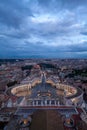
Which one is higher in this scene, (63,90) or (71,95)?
(71,95)

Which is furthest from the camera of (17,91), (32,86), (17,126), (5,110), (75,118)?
(32,86)

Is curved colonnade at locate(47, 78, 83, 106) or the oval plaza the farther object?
curved colonnade at locate(47, 78, 83, 106)

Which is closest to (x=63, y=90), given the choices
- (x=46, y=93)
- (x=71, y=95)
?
(x=46, y=93)

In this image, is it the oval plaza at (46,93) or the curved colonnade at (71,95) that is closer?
the oval plaza at (46,93)

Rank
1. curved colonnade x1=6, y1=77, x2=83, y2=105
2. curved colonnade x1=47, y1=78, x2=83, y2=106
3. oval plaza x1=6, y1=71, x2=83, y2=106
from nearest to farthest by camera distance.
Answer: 1. oval plaza x1=6, y1=71, x2=83, y2=106
2. curved colonnade x1=47, y1=78, x2=83, y2=106
3. curved colonnade x1=6, y1=77, x2=83, y2=105

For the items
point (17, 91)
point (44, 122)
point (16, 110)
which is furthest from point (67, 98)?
point (44, 122)

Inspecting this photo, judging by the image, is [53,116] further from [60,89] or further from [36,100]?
[60,89]

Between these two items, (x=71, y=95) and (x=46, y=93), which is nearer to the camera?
(x=71, y=95)

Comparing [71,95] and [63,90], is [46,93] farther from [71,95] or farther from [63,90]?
[63,90]

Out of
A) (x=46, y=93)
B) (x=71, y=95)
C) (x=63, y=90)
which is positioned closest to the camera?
(x=71, y=95)

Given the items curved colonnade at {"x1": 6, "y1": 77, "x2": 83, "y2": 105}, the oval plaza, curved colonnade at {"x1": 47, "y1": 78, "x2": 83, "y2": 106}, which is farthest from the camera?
curved colonnade at {"x1": 6, "y1": 77, "x2": 83, "y2": 105}

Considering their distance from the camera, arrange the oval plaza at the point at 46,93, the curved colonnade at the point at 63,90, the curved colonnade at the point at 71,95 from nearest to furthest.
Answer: the oval plaza at the point at 46,93 < the curved colonnade at the point at 71,95 < the curved colonnade at the point at 63,90
